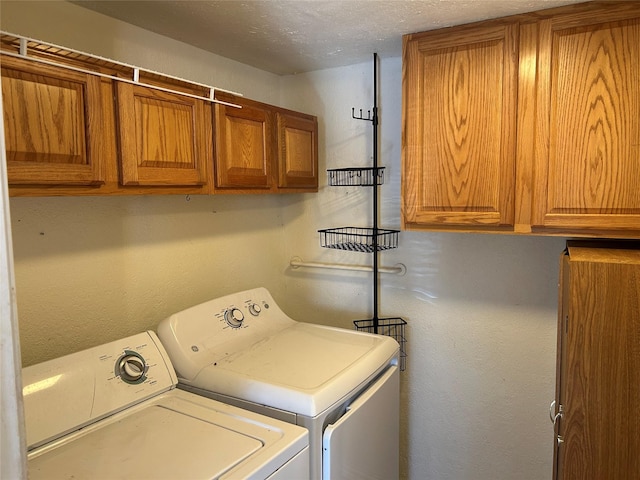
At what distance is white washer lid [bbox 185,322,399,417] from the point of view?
138 centimetres

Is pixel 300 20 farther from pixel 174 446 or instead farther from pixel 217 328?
pixel 174 446

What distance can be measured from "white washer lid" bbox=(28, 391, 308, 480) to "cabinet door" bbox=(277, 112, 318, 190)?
105cm

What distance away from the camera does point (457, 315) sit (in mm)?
2053

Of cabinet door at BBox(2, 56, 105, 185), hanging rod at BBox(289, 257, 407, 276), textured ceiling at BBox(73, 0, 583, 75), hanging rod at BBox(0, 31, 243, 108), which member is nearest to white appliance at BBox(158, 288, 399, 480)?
hanging rod at BBox(289, 257, 407, 276)

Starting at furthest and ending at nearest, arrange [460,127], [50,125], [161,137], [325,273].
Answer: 1. [325,273]
2. [460,127]
3. [161,137]
4. [50,125]

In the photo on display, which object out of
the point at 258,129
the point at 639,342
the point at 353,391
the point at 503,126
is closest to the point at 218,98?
the point at 258,129

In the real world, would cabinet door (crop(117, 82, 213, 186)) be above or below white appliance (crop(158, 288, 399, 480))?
above

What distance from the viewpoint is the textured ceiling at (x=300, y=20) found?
4.77 ft

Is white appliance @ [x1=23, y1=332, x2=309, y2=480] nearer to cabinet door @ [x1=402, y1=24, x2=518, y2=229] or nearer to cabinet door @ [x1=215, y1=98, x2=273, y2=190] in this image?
cabinet door @ [x1=215, y1=98, x2=273, y2=190]

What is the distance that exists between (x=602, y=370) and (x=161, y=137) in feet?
4.83

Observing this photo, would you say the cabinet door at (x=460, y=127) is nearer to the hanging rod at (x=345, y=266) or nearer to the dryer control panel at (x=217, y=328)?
the hanging rod at (x=345, y=266)

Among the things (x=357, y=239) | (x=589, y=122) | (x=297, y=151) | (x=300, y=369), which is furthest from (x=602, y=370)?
(x=297, y=151)

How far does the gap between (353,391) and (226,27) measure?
4.64 feet

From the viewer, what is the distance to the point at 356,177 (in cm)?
226
